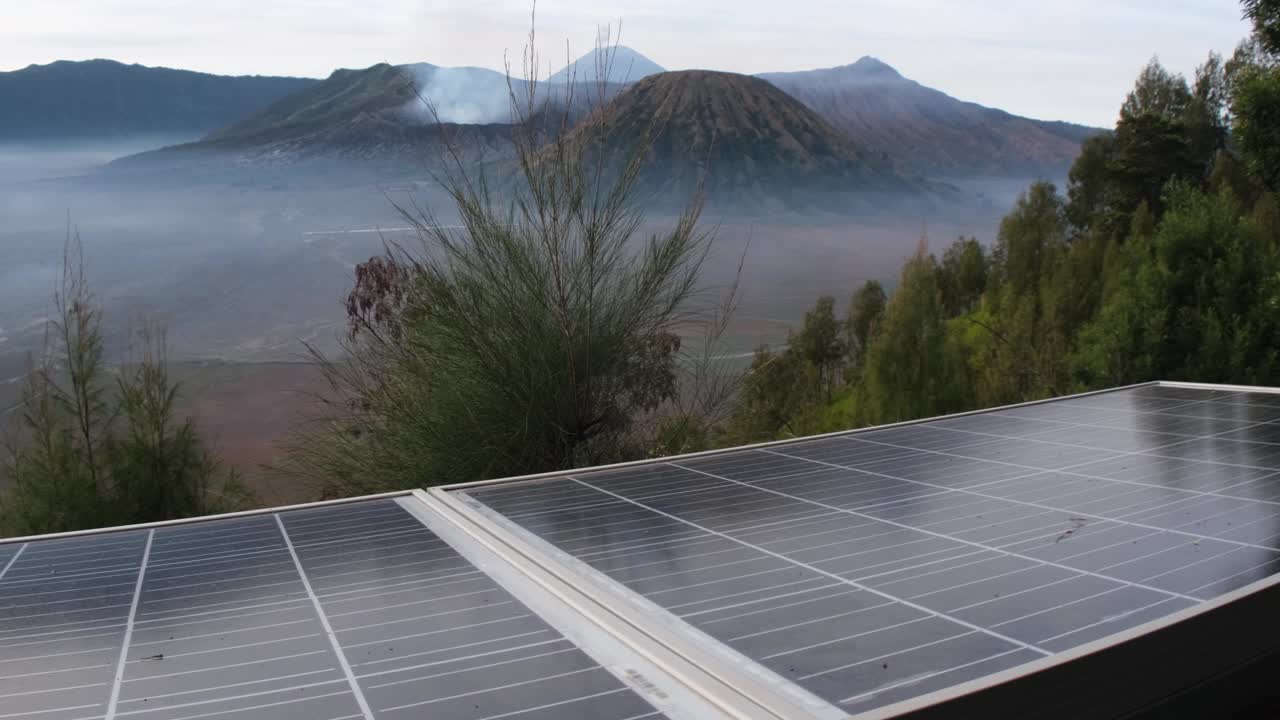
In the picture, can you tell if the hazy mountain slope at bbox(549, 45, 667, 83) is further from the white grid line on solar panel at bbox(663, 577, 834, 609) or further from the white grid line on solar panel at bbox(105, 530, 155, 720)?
the white grid line on solar panel at bbox(663, 577, 834, 609)

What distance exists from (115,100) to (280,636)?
36.2m

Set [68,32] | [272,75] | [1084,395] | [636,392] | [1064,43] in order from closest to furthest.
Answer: [1084,395] < [636,392] < [68,32] < [272,75] < [1064,43]

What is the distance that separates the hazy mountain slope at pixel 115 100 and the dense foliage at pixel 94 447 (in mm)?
27303

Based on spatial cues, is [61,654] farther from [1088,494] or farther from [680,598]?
[1088,494]

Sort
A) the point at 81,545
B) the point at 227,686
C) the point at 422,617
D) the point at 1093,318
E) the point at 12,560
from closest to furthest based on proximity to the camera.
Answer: the point at 227,686 < the point at 422,617 < the point at 12,560 < the point at 81,545 < the point at 1093,318

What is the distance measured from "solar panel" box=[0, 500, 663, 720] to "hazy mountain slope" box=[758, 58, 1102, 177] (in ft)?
217

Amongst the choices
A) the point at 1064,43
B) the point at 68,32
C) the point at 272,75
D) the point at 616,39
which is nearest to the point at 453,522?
the point at 616,39

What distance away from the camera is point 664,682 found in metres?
1.57

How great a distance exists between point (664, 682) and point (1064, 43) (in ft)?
154

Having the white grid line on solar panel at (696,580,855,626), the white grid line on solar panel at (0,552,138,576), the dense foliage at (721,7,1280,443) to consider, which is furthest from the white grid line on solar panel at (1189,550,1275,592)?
the dense foliage at (721,7,1280,443)

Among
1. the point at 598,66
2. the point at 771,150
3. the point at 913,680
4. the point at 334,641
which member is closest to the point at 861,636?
the point at 913,680

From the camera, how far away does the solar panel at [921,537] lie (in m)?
1.73

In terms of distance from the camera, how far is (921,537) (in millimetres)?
2455

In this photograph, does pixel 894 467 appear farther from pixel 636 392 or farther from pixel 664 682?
pixel 636 392
